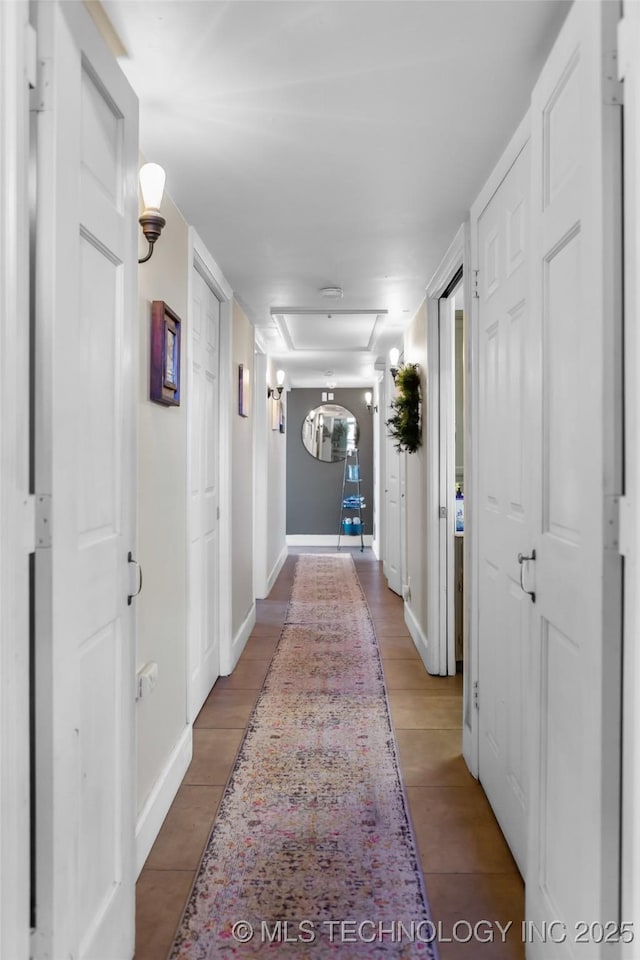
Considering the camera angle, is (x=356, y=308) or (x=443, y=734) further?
(x=356, y=308)

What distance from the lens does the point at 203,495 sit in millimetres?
3297

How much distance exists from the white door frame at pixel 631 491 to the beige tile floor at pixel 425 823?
0.77m

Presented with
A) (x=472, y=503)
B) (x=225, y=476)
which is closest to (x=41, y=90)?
(x=472, y=503)

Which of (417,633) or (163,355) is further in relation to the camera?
(417,633)

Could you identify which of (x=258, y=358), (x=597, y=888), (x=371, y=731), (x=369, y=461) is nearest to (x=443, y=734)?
(x=371, y=731)

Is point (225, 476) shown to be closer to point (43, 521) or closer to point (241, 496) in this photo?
point (241, 496)

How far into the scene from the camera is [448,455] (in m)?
3.73

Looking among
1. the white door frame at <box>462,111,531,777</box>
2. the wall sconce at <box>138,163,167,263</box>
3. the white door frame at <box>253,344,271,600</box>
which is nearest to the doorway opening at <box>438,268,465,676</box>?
the white door frame at <box>462,111,531,777</box>

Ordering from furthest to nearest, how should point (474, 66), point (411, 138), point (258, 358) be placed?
point (258, 358)
point (411, 138)
point (474, 66)

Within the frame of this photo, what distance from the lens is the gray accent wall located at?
9.20 meters

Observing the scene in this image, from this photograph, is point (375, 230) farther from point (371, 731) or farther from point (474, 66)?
point (371, 731)

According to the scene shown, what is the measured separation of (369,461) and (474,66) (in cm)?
765

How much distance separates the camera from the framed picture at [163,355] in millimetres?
2215

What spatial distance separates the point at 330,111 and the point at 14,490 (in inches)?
59.5
